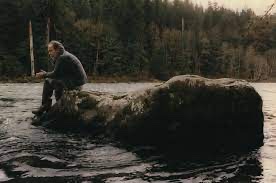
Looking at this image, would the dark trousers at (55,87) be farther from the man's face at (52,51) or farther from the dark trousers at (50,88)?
the man's face at (52,51)

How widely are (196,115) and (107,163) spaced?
6.83 feet

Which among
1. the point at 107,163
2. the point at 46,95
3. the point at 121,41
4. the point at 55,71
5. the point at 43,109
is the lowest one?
the point at 107,163

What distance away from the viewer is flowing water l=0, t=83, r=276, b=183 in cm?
597

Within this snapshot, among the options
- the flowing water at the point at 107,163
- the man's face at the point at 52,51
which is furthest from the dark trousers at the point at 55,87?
the flowing water at the point at 107,163

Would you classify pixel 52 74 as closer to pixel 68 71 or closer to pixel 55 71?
pixel 55 71

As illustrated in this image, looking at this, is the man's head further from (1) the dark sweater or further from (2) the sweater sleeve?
(2) the sweater sleeve

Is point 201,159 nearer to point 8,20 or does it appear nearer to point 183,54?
point 8,20

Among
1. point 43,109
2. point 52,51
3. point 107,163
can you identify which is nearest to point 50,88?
point 43,109

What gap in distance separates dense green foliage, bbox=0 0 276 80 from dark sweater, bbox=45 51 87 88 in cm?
2059

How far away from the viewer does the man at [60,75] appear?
10.9 metres

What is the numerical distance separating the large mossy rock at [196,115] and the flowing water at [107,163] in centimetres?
36

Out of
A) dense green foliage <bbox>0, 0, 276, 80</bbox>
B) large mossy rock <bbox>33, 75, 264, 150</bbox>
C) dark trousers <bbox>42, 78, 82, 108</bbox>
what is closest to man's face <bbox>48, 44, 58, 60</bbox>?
dark trousers <bbox>42, 78, 82, 108</bbox>

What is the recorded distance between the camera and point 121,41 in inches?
2625

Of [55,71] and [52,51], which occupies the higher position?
[52,51]
